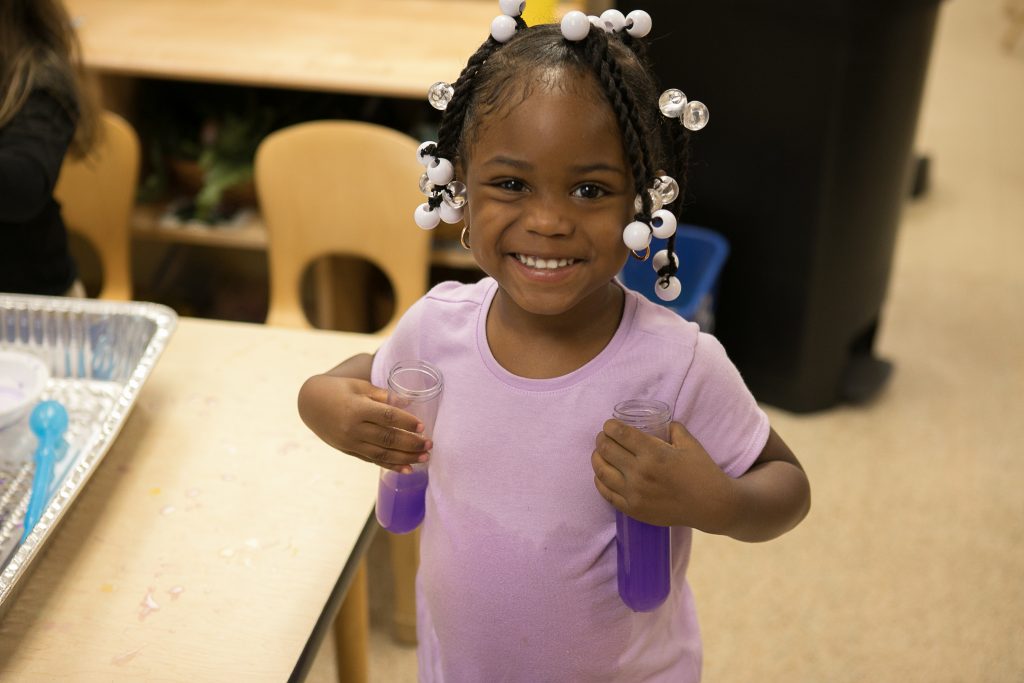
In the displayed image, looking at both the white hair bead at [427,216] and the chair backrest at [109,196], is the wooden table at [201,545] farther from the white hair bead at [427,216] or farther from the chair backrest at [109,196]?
the chair backrest at [109,196]

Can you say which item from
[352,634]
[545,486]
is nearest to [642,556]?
[545,486]

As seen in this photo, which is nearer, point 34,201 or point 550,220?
point 550,220

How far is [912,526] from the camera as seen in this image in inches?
90.5

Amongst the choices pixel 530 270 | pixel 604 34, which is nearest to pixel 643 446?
pixel 530 270

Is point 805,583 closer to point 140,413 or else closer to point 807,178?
point 807,178

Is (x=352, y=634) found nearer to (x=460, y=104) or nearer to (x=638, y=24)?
(x=460, y=104)

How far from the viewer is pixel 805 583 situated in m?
2.15

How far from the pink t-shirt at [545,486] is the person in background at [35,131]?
0.85 metres

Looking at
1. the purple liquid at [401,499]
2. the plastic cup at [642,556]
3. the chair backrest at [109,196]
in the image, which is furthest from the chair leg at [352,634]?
the chair backrest at [109,196]

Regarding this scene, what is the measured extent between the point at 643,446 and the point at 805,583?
1.40 meters

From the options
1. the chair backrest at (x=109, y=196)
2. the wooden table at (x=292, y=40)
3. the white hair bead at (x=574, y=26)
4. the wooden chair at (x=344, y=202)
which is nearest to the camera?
the white hair bead at (x=574, y=26)

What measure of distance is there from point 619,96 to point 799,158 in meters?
1.54

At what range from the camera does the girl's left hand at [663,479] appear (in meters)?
0.89

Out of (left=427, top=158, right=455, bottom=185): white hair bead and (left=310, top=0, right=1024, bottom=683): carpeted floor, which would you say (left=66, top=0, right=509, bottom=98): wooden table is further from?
(left=427, top=158, right=455, bottom=185): white hair bead
